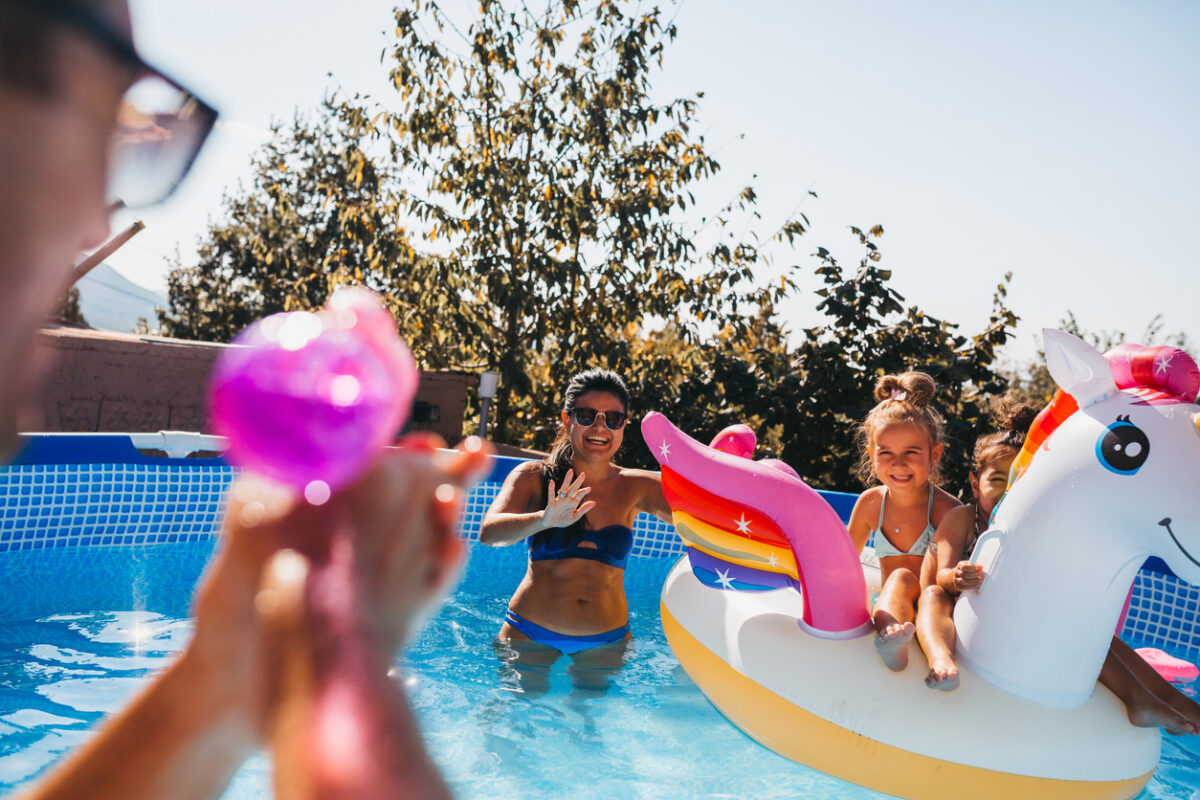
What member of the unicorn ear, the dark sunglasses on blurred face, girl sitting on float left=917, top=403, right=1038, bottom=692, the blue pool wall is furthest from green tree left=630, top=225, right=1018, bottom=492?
the dark sunglasses on blurred face

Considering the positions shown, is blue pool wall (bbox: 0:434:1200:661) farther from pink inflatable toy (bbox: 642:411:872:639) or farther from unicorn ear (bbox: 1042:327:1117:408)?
unicorn ear (bbox: 1042:327:1117:408)

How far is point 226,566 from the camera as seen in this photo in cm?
45

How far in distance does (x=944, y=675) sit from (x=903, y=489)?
121 centimetres

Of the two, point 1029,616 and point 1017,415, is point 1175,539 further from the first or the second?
point 1017,415

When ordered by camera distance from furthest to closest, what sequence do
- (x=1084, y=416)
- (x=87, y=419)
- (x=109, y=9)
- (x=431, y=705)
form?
(x=87, y=419), (x=431, y=705), (x=1084, y=416), (x=109, y=9)

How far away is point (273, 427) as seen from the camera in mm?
448

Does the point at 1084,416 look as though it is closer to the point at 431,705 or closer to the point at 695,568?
the point at 695,568

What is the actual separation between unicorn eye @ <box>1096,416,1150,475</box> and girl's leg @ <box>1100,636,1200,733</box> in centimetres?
89

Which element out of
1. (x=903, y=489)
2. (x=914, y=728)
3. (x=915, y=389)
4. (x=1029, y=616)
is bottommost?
(x=914, y=728)

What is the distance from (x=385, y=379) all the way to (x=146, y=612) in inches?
200

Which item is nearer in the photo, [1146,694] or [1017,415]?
[1146,694]

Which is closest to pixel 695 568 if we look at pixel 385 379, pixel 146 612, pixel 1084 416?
pixel 1084 416

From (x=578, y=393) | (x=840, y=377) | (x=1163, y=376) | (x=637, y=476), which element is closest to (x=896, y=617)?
(x=1163, y=376)

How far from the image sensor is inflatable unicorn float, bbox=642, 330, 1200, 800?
262cm
